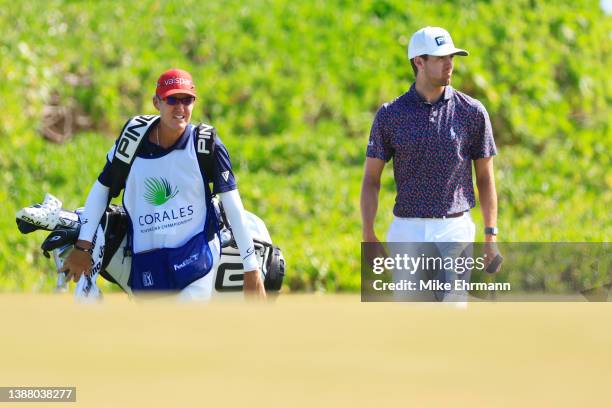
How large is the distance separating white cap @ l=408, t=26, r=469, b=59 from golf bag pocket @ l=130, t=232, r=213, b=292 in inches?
59.3

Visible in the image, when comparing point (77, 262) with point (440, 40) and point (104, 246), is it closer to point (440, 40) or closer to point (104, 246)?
point (104, 246)

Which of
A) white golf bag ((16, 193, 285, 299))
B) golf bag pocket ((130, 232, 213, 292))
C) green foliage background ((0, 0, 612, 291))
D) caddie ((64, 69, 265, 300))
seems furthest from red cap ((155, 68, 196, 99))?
green foliage background ((0, 0, 612, 291))

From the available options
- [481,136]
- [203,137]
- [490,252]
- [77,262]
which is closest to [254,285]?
[203,137]

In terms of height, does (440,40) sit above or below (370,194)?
above

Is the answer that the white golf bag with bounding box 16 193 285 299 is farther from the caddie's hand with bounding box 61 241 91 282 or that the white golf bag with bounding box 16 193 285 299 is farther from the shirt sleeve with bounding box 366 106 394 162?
the shirt sleeve with bounding box 366 106 394 162

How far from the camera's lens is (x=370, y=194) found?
6562mm

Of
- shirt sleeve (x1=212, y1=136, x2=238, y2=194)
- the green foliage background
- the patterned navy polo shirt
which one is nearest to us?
shirt sleeve (x1=212, y1=136, x2=238, y2=194)

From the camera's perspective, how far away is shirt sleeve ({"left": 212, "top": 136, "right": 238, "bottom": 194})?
604cm

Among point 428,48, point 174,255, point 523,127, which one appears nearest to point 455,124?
point 428,48

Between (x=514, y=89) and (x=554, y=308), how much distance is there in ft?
31.3

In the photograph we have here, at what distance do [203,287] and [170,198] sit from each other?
0.50 meters

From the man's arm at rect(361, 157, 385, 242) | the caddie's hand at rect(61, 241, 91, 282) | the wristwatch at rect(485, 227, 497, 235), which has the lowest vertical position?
the caddie's hand at rect(61, 241, 91, 282)

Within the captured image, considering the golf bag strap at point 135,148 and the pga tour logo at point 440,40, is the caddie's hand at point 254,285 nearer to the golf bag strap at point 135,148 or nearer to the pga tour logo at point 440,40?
the golf bag strap at point 135,148

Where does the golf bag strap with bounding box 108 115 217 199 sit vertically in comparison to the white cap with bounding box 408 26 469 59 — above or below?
below
